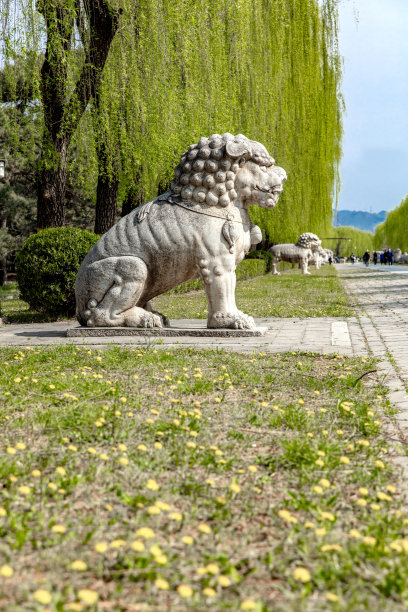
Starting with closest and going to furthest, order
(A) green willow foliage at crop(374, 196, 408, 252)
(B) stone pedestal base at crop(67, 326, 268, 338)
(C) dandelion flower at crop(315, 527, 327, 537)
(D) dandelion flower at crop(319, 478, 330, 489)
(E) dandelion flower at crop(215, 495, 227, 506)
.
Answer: (C) dandelion flower at crop(315, 527, 327, 537) < (E) dandelion flower at crop(215, 495, 227, 506) < (D) dandelion flower at crop(319, 478, 330, 489) < (B) stone pedestal base at crop(67, 326, 268, 338) < (A) green willow foliage at crop(374, 196, 408, 252)

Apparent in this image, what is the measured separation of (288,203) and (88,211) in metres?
14.0

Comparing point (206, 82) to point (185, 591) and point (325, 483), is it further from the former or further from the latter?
point (185, 591)

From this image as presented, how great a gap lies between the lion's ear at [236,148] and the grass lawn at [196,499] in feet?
10.8

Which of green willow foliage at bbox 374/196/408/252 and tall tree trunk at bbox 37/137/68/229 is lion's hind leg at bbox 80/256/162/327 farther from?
green willow foliage at bbox 374/196/408/252

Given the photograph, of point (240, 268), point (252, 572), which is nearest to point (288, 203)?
point (240, 268)

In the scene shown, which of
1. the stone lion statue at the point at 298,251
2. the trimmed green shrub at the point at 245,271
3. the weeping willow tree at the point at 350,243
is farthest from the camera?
the weeping willow tree at the point at 350,243

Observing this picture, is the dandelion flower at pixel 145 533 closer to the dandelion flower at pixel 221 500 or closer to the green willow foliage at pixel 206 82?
the dandelion flower at pixel 221 500

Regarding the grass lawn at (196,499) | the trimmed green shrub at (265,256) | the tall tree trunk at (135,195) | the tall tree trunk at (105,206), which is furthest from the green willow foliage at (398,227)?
the grass lawn at (196,499)

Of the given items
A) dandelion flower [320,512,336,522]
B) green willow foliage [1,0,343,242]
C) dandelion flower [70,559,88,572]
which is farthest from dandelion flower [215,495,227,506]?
green willow foliage [1,0,343,242]

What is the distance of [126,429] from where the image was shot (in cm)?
302

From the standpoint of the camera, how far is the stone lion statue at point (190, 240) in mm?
6598

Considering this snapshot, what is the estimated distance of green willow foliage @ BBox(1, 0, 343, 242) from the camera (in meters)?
8.70

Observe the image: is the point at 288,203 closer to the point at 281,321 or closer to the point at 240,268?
the point at 240,268

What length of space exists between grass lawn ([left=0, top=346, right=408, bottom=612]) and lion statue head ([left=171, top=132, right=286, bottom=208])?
317cm
